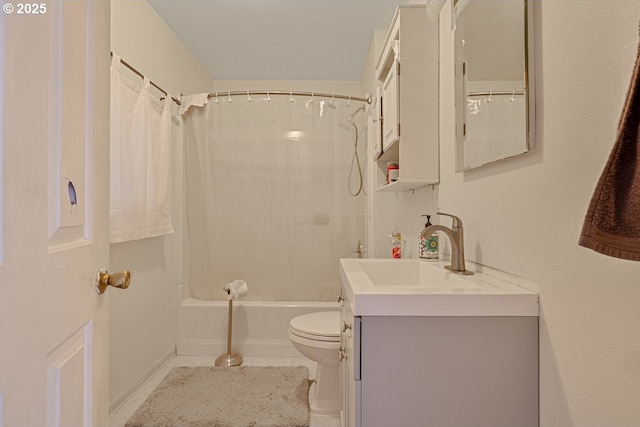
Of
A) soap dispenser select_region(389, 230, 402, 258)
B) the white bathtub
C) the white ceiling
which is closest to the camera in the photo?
soap dispenser select_region(389, 230, 402, 258)

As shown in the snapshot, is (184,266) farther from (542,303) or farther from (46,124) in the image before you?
(542,303)

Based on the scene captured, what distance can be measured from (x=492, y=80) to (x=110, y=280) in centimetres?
122

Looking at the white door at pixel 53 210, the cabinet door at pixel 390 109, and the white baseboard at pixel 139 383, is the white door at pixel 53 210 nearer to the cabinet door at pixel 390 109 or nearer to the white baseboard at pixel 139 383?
the cabinet door at pixel 390 109

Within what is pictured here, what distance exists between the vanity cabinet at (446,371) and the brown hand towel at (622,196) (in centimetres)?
44

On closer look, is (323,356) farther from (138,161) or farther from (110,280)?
(138,161)

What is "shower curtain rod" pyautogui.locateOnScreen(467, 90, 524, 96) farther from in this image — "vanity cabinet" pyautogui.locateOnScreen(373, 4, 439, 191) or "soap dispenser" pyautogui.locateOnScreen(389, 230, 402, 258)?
"soap dispenser" pyautogui.locateOnScreen(389, 230, 402, 258)

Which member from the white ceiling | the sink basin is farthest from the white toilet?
the white ceiling

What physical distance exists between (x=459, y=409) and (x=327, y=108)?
91.1 inches

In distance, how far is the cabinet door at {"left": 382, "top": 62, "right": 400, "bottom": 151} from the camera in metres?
1.58

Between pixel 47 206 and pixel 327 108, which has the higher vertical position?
pixel 327 108

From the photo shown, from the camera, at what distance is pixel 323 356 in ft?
6.02

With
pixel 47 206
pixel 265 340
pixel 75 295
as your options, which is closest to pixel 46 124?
pixel 47 206

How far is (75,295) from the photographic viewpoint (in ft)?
2.25

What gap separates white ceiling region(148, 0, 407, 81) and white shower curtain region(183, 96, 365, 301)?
44 cm
